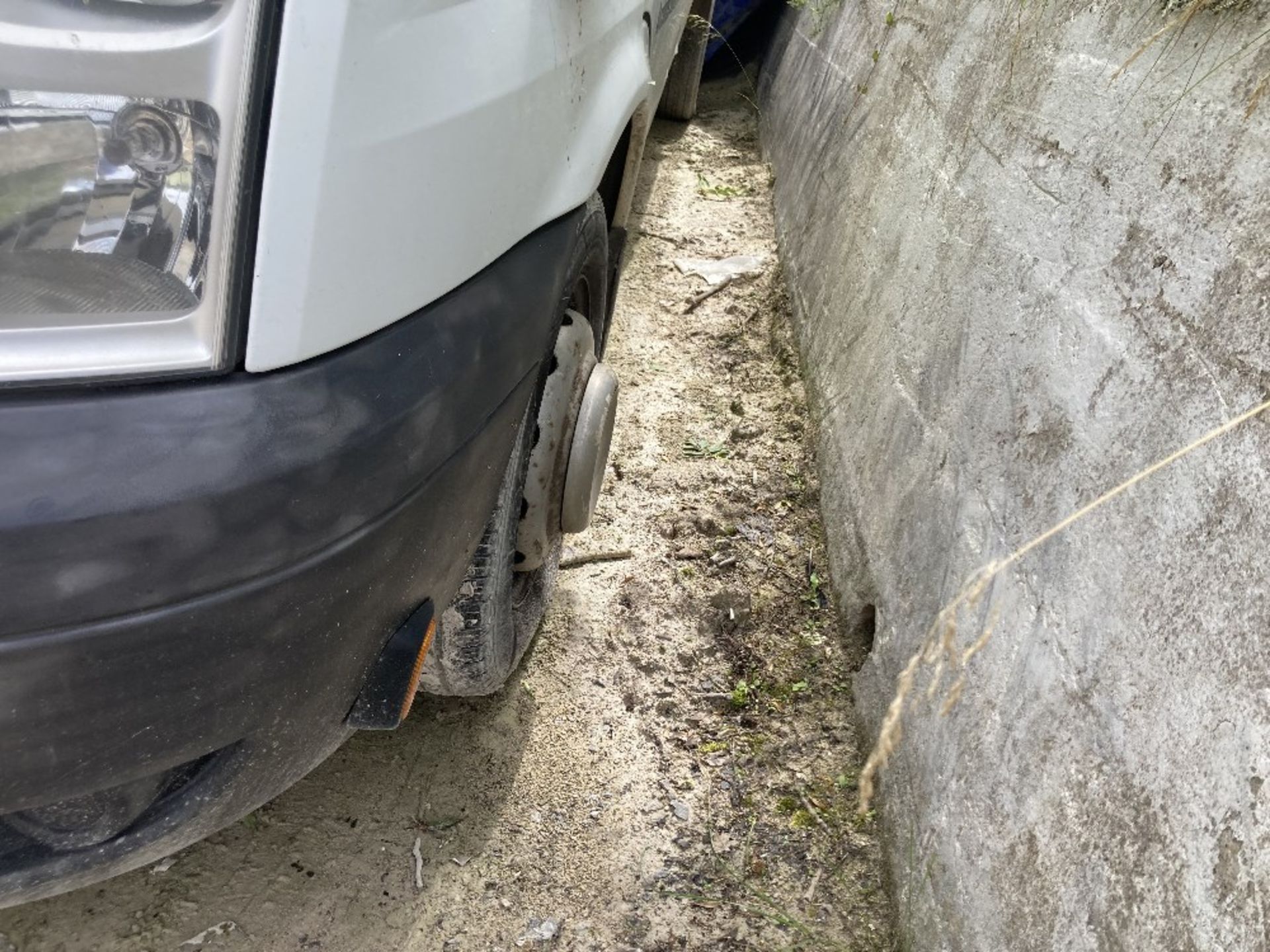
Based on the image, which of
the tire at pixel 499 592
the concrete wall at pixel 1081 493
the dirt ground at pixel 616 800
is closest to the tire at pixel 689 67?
the concrete wall at pixel 1081 493

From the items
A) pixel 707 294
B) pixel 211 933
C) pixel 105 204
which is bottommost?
pixel 211 933

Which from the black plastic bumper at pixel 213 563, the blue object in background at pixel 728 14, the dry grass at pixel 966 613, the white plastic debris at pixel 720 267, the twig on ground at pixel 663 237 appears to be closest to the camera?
the black plastic bumper at pixel 213 563

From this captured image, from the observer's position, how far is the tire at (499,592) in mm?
1672

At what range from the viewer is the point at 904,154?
299 centimetres

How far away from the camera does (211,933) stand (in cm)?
165

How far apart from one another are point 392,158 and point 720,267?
11.0ft

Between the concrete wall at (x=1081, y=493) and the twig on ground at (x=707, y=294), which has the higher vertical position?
the concrete wall at (x=1081, y=493)

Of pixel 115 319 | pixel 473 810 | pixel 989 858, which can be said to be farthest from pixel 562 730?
pixel 115 319

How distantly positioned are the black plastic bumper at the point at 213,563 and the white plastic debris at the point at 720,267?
3017 mm

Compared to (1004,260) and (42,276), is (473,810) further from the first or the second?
(1004,260)

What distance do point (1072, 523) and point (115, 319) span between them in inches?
56.8

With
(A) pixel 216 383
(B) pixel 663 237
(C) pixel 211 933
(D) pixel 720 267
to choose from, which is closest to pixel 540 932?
(C) pixel 211 933

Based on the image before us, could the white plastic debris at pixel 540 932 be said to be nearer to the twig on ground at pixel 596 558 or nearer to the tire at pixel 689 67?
the twig on ground at pixel 596 558

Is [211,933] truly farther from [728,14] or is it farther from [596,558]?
[728,14]
